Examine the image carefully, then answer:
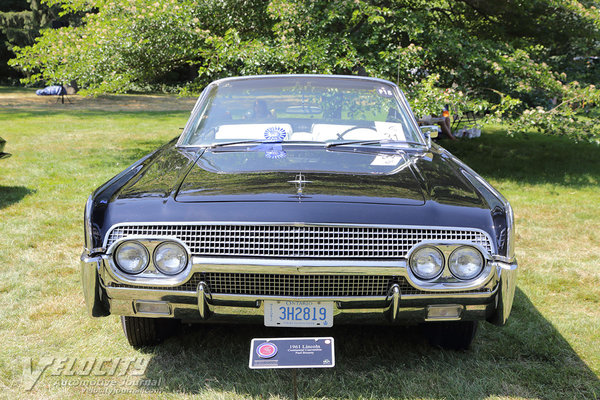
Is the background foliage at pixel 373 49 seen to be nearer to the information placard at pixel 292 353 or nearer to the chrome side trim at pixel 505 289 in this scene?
the chrome side trim at pixel 505 289

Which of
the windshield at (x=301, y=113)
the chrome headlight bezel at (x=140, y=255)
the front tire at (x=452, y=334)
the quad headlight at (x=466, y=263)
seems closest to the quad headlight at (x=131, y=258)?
the chrome headlight bezel at (x=140, y=255)

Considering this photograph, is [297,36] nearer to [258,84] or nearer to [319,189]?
[258,84]

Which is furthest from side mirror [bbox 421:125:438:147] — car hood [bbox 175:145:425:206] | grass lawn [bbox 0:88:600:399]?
grass lawn [bbox 0:88:600:399]

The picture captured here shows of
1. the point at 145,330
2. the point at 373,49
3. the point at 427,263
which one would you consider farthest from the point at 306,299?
the point at 373,49

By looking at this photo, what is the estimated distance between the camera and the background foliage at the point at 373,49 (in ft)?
27.1

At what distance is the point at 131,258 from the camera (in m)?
2.48

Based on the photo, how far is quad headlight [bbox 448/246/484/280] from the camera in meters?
2.47

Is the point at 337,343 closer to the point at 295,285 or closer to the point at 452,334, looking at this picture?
the point at 452,334

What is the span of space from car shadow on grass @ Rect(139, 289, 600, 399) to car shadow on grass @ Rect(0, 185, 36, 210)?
4.52 meters

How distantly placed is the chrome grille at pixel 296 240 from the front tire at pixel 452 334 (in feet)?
2.72

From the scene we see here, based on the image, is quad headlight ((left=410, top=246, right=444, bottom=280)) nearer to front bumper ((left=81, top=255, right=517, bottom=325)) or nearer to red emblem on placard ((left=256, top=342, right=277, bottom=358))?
front bumper ((left=81, top=255, right=517, bottom=325))

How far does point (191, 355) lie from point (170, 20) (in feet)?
22.9

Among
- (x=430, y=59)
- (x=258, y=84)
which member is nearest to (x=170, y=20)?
(x=430, y=59)

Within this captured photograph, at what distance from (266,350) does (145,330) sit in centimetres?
110
